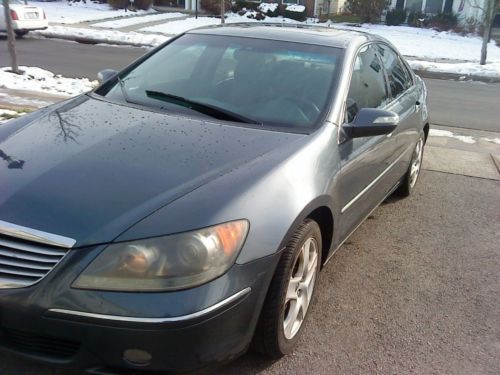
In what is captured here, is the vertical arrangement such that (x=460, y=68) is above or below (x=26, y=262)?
below

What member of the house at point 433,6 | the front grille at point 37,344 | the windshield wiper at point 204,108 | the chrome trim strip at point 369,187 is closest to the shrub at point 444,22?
the house at point 433,6

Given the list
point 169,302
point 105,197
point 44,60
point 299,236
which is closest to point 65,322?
point 169,302

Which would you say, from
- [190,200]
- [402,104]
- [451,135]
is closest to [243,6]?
[451,135]

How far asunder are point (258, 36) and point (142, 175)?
1.75 m

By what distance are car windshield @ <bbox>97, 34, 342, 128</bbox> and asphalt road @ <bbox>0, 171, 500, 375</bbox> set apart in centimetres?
116

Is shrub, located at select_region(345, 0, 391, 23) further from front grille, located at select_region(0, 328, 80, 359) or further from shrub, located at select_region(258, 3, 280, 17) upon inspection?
front grille, located at select_region(0, 328, 80, 359)

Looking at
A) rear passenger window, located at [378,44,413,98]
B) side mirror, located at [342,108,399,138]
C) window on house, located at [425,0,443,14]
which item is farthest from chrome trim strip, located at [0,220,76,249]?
window on house, located at [425,0,443,14]

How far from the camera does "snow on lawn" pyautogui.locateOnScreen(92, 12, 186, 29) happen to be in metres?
21.1

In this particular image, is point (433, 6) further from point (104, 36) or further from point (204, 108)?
point (204, 108)

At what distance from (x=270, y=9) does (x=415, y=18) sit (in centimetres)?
713

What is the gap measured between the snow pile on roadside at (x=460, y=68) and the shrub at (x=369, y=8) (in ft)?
36.5

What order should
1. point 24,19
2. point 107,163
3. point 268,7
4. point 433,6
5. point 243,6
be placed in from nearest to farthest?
point 107,163, point 24,19, point 268,7, point 243,6, point 433,6

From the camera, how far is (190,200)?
86.7 inches

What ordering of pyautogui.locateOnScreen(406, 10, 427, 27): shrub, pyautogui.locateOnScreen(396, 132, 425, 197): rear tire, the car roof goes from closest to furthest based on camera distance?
the car roof, pyautogui.locateOnScreen(396, 132, 425, 197): rear tire, pyautogui.locateOnScreen(406, 10, 427, 27): shrub
